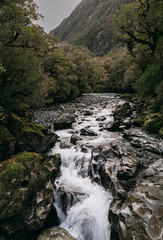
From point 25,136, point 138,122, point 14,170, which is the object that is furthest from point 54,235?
point 138,122

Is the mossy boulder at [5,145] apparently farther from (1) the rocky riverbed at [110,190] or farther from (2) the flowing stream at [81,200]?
(2) the flowing stream at [81,200]

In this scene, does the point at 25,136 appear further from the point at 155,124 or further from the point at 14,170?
the point at 155,124

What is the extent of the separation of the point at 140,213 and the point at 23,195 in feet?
13.6

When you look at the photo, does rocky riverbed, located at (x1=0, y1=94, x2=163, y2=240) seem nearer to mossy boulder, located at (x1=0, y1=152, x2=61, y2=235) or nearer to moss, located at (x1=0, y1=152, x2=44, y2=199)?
mossy boulder, located at (x1=0, y1=152, x2=61, y2=235)

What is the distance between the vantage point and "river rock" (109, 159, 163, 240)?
3.91 m

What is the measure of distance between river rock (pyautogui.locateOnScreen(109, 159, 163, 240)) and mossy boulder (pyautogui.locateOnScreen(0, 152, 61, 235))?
9.26ft

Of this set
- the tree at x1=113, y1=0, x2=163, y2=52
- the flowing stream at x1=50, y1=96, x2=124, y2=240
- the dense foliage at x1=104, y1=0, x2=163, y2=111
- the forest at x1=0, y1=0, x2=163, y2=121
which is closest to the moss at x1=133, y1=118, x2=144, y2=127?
the forest at x1=0, y1=0, x2=163, y2=121

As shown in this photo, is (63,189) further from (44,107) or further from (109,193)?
(44,107)

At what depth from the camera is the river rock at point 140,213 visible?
154 inches

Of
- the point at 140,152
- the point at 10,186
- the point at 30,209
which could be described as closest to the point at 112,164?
the point at 140,152

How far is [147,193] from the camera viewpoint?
520 cm

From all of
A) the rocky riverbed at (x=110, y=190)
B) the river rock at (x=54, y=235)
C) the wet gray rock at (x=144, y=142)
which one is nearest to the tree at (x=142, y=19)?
the wet gray rock at (x=144, y=142)

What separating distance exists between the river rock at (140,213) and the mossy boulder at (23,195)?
2.82 m

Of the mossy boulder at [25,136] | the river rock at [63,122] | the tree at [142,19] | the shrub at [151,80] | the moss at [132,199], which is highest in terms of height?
the tree at [142,19]
